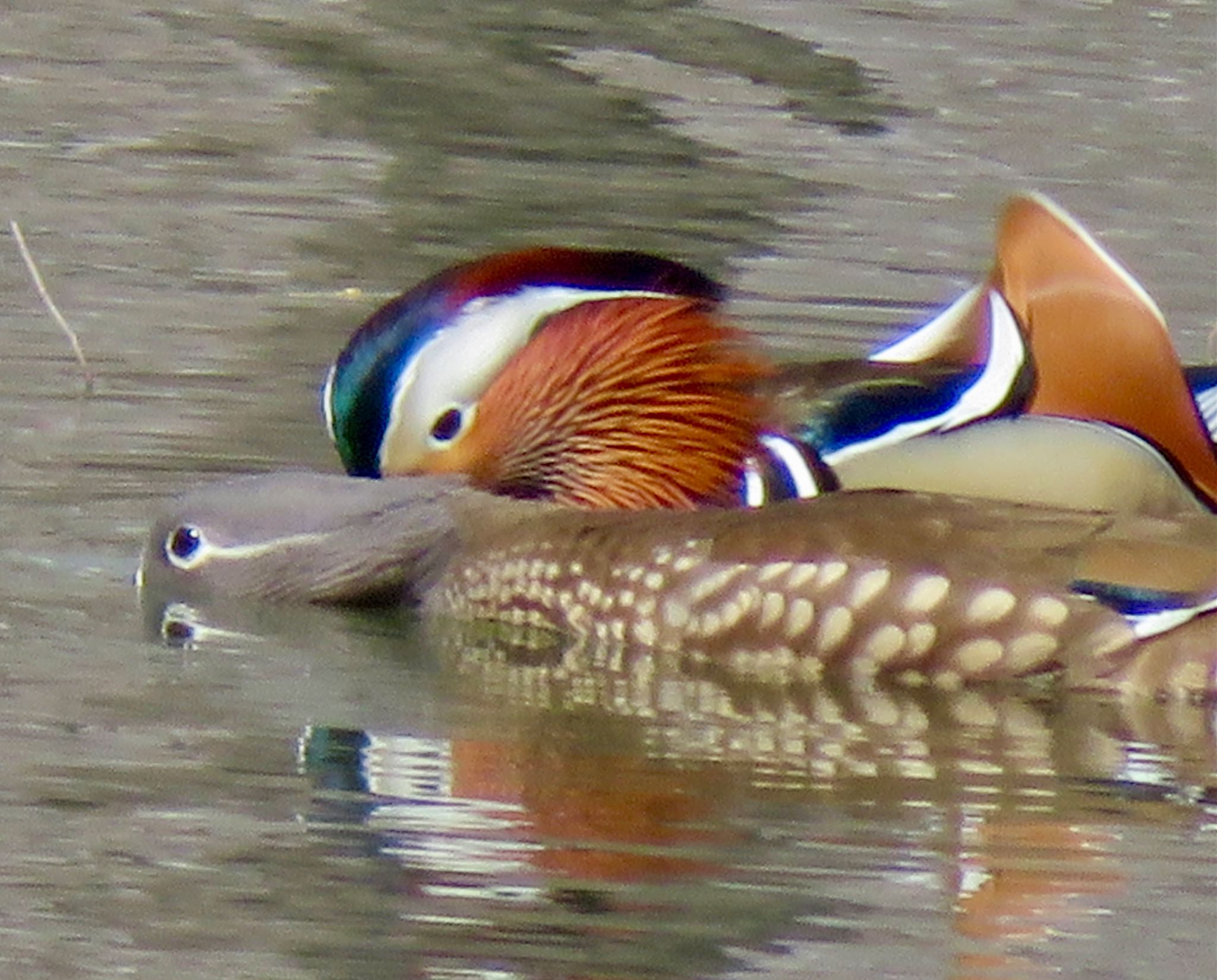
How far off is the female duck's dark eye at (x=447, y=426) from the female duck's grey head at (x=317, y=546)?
0.08 m

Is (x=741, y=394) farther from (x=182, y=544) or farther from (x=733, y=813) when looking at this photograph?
(x=733, y=813)

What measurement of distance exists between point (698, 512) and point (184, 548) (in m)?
0.99

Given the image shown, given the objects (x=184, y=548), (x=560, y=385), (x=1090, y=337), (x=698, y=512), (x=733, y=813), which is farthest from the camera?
(x=560, y=385)

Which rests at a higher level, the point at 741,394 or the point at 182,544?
the point at 741,394

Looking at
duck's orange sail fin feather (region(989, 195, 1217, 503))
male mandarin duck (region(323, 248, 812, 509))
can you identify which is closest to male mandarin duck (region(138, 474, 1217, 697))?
male mandarin duck (region(323, 248, 812, 509))

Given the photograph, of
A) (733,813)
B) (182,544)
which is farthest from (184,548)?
(733,813)

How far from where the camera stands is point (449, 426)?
7.07 meters

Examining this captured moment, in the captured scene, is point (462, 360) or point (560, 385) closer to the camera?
point (462, 360)

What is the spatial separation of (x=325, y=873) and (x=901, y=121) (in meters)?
6.88

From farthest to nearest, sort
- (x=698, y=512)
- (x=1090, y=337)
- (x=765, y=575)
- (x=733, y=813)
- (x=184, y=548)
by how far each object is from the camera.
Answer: (x=184, y=548)
(x=1090, y=337)
(x=698, y=512)
(x=765, y=575)
(x=733, y=813)

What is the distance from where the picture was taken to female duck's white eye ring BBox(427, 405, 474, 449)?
7039 millimetres

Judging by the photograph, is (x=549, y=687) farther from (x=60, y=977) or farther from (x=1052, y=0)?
(x=1052, y=0)

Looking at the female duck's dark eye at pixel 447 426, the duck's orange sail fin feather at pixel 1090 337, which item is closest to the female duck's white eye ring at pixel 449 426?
the female duck's dark eye at pixel 447 426

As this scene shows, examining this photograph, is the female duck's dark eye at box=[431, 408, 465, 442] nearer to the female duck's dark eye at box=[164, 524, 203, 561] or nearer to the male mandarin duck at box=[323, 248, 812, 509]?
the male mandarin duck at box=[323, 248, 812, 509]
